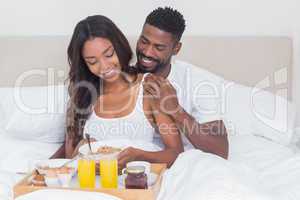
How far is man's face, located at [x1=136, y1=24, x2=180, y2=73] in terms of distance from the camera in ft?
6.97

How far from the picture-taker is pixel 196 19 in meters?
2.42

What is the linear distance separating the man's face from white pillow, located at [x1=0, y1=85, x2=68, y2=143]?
15.9 inches

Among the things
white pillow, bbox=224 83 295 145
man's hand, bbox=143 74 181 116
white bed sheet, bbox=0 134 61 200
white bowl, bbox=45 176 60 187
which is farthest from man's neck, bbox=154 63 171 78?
white bowl, bbox=45 176 60 187

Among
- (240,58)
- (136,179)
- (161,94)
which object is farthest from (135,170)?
(240,58)

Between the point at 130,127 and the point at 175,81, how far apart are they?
337mm

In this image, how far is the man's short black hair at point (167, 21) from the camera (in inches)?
83.4

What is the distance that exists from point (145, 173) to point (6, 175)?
589mm

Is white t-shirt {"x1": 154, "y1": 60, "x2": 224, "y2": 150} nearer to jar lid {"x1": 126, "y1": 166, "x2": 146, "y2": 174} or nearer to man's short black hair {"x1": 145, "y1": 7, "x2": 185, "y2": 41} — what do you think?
man's short black hair {"x1": 145, "y1": 7, "x2": 185, "y2": 41}

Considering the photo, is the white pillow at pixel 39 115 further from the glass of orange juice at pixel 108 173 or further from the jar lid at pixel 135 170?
the jar lid at pixel 135 170

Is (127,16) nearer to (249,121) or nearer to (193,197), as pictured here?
(249,121)

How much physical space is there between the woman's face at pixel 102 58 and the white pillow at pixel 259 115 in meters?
0.60

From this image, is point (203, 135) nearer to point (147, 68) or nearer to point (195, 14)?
point (147, 68)

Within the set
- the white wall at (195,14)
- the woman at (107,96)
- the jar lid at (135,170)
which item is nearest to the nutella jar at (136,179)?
the jar lid at (135,170)

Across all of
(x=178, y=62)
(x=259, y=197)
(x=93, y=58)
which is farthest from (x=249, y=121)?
(x=259, y=197)
